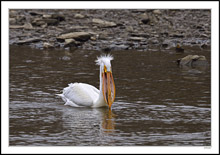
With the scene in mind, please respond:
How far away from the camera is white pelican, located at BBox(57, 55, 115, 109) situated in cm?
1164

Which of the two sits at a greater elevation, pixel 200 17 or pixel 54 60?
pixel 200 17

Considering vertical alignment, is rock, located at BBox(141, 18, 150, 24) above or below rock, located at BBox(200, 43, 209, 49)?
above

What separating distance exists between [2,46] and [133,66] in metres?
8.78

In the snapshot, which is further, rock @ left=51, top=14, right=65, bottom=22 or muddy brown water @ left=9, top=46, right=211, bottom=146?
rock @ left=51, top=14, right=65, bottom=22

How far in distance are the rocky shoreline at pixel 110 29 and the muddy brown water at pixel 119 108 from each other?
5582mm

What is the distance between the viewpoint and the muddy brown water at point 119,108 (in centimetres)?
921

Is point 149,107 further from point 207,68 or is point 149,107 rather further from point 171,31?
point 171,31

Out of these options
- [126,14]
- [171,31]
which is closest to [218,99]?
[171,31]

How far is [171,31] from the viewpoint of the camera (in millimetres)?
27859

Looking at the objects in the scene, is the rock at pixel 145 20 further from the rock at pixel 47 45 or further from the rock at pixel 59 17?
the rock at pixel 47 45

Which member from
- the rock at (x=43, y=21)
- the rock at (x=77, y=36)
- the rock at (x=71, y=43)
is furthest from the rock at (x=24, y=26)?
the rock at (x=71, y=43)

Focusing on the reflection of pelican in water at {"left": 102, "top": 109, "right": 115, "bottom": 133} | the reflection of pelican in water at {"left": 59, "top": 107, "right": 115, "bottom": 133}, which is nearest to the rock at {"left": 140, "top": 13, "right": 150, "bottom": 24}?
the reflection of pelican in water at {"left": 59, "top": 107, "right": 115, "bottom": 133}

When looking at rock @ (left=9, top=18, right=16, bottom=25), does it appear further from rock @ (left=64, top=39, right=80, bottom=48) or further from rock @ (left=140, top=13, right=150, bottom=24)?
rock @ (left=140, top=13, right=150, bottom=24)

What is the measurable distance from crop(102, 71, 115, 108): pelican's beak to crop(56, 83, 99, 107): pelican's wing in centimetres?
39
